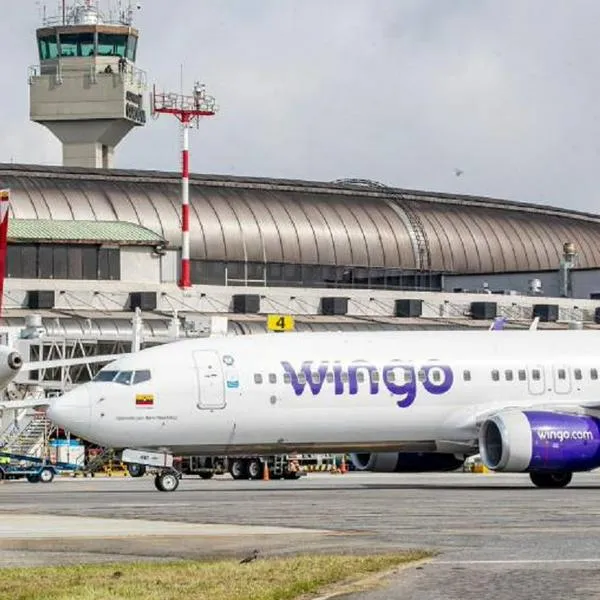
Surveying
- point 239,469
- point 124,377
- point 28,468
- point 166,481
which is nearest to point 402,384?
point 166,481

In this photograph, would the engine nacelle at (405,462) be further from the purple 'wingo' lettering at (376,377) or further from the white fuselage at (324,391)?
the purple 'wingo' lettering at (376,377)

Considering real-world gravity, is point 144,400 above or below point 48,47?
below

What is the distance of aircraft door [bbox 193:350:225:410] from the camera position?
1714 inches

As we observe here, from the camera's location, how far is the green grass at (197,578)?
17906mm

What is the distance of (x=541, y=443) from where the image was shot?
143ft

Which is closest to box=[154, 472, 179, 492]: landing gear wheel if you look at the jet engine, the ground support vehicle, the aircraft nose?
the aircraft nose

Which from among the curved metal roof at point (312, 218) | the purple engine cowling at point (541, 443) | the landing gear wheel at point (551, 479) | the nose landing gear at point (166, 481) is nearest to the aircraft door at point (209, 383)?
the nose landing gear at point (166, 481)

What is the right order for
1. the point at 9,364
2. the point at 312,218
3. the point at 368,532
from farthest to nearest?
the point at 312,218
the point at 9,364
the point at 368,532

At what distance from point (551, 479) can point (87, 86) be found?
105m

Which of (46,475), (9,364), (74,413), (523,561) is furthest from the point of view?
(46,475)

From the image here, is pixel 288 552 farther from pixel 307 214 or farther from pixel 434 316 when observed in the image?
pixel 307 214

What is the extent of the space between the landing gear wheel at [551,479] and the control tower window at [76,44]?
10655 cm

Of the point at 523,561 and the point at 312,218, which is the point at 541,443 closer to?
the point at 523,561

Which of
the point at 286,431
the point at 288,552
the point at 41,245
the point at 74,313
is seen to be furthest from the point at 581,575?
the point at 41,245
